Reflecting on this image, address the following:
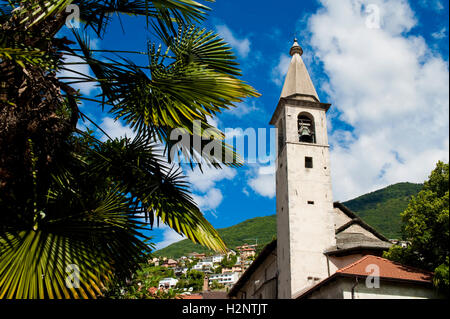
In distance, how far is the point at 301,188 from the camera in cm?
2033

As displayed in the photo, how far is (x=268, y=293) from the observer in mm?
22375

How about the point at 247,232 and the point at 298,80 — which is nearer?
the point at 298,80

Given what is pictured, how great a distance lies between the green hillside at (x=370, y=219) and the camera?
59756mm

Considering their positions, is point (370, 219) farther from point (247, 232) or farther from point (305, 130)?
point (247, 232)

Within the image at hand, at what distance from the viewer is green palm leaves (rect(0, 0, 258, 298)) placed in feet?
10.2

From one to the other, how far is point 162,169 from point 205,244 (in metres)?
1.35

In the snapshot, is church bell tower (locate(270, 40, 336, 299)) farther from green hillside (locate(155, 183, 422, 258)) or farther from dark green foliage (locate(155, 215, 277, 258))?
dark green foliage (locate(155, 215, 277, 258))

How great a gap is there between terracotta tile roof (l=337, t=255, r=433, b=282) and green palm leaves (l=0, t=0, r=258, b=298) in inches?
382

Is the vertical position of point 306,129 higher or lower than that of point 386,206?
lower

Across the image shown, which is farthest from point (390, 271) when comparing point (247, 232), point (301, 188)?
point (247, 232)

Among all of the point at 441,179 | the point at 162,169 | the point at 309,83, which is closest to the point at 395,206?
the point at 309,83

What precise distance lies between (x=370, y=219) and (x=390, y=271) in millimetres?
55020

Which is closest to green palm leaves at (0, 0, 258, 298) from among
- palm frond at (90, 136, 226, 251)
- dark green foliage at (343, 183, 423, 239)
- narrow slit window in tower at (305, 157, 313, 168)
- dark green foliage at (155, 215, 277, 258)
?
palm frond at (90, 136, 226, 251)

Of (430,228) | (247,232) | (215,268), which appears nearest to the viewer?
(430,228)
